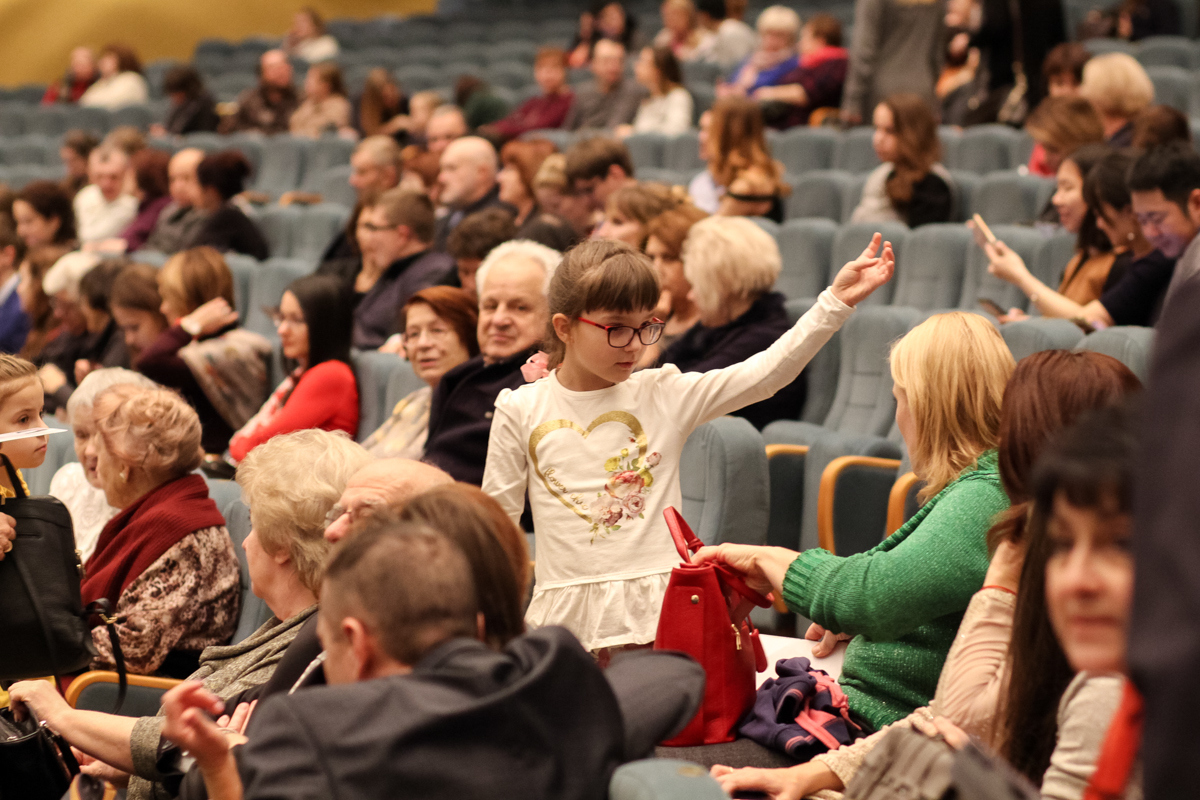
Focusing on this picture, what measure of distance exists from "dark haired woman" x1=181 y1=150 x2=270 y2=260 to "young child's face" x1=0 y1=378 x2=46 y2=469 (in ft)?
11.4

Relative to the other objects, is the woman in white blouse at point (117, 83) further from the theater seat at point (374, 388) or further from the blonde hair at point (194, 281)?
the theater seat at point (374, 388)

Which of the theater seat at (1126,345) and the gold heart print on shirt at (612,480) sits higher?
the gold heart print on shirt at (612,480)

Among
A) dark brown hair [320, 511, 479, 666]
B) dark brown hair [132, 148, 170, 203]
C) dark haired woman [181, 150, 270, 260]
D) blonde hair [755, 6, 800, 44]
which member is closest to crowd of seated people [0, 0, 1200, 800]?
dark brown hair [320, 511, 479, 666]

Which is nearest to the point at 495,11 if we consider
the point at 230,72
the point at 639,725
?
the point at 230,72

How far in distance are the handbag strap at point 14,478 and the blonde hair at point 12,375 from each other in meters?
0.12

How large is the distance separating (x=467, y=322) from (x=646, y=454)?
48.0 inches

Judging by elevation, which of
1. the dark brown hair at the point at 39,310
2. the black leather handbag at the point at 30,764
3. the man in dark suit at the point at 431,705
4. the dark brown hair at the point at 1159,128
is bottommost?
the dark brown hair at the point at 39,310

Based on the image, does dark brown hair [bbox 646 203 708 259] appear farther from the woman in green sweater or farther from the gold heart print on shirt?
the woman in green sweater

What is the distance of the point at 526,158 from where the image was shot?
16.2 feet

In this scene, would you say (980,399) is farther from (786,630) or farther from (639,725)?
(786,630)

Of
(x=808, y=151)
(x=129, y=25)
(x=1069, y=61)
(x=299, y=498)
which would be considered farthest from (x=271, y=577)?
(x=129, y=25)

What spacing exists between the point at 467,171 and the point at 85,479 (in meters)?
2.33

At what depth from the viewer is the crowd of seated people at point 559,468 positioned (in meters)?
1.12

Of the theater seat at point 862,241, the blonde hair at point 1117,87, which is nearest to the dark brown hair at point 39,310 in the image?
the theater seat at point 862,241
